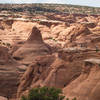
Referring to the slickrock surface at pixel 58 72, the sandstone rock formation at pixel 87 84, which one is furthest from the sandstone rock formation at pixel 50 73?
the sandstone rock formation at pixel 87 84

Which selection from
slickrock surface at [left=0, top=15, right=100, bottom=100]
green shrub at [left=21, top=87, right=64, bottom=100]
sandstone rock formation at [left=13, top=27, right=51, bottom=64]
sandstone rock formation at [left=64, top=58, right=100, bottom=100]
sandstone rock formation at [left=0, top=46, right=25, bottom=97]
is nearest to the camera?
green shrub at [left=21, top=87, right=64, bottom=100]

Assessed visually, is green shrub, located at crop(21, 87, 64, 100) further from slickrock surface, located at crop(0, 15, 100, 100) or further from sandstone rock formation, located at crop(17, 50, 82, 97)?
sandstone rock formation, located at crop(17, 50, 82, 97)

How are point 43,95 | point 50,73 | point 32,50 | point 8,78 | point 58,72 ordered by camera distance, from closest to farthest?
point 43,95, point 58,72, point 50,73, point 8,78, point 32,50

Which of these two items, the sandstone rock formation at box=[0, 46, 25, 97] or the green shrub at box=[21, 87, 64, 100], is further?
the sandstone rock formation at box=[0, 46, 25, 97]

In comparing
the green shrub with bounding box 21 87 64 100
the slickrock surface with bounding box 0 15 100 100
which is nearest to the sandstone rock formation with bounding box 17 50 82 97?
the slickrock surface with bounding box 0 15 100 100

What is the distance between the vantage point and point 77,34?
71.1 metres

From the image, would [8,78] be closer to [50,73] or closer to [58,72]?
[50,73]

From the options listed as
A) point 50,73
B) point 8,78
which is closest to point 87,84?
point 50,73

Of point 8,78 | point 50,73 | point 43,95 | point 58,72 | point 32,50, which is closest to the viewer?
point 43,95

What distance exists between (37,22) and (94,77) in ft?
265

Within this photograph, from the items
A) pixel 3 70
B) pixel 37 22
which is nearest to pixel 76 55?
pixel 3 70

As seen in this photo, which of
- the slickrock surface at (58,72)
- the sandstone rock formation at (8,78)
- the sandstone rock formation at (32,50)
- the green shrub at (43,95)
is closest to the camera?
the green shrub at (43,95)

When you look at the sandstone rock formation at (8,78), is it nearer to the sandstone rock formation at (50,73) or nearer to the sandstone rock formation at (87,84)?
the sandstone rock formation at (50,73)

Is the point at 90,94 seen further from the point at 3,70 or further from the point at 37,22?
the point at 37,22
